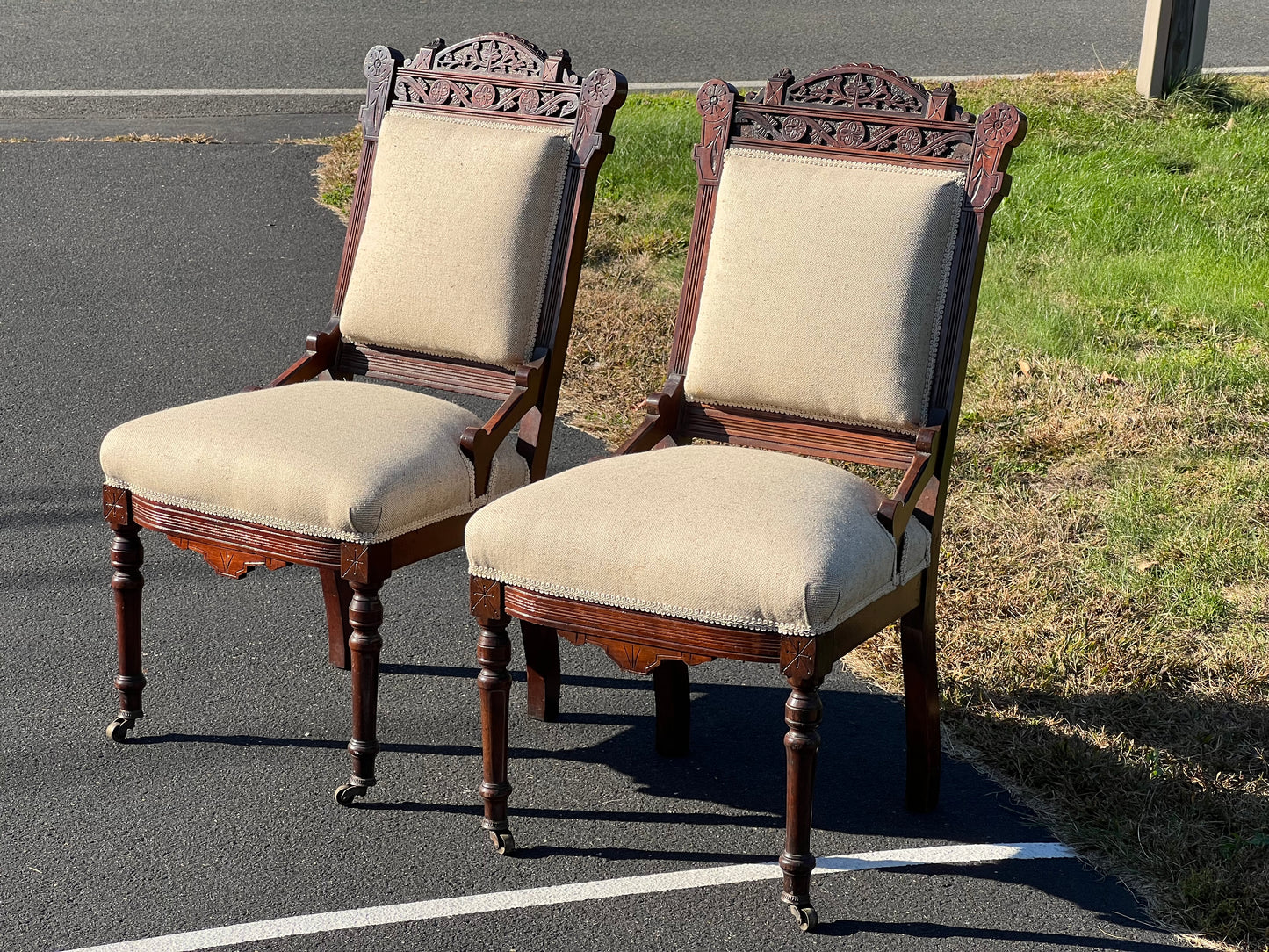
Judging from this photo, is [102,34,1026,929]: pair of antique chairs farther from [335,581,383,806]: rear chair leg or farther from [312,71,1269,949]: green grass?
[312,71,1269,949]: green grass

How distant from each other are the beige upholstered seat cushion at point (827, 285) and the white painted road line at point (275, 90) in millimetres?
6675

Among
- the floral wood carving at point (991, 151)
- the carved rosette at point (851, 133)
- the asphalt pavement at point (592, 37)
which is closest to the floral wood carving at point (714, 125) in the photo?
the carved rosette at point (851, 133)

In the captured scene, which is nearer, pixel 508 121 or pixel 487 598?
pixel 487 598

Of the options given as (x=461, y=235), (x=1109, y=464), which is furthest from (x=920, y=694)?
(x=1109, y=464)

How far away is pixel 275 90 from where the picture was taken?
9633 mm

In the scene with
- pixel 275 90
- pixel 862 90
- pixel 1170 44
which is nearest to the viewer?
pixel 862 90

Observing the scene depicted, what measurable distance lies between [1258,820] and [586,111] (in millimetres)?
2135

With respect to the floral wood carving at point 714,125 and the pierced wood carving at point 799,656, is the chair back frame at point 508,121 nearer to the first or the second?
the floral wood carving at point 714,125

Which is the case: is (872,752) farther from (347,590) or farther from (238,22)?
(238,22)

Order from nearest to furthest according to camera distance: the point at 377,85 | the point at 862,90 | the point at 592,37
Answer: the point at 862,90 < the point at 377,85 < the point at 592,37

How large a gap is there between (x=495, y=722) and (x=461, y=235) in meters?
1.16

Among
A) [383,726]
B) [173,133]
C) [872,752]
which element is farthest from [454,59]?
[173,133]

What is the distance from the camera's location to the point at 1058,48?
10.7 metres

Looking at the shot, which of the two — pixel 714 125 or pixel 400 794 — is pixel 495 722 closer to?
pixel 400 794
